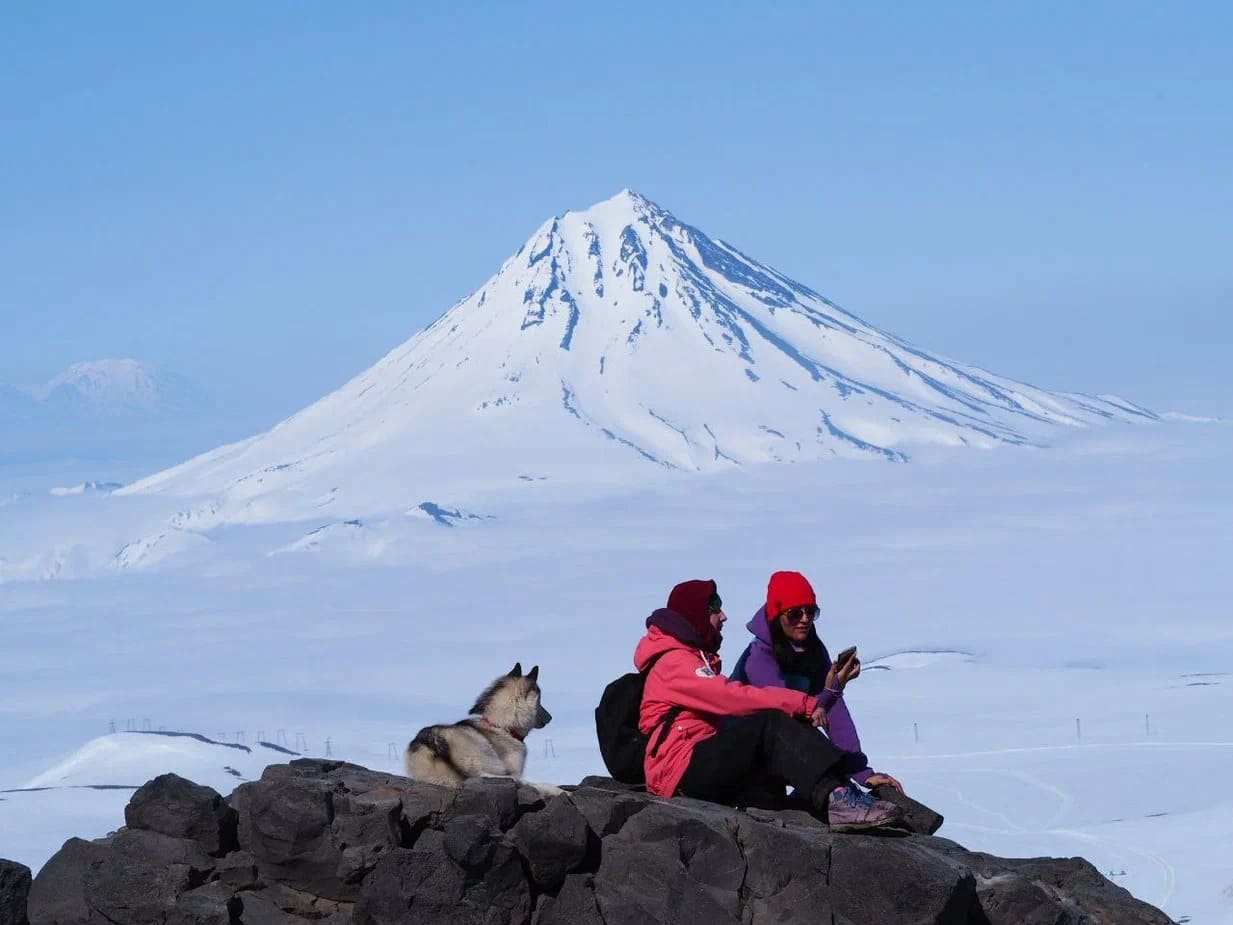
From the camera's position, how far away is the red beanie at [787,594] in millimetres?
7094

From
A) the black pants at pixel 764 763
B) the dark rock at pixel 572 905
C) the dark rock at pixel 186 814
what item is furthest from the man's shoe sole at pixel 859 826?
the dark rock at pixel 186 814

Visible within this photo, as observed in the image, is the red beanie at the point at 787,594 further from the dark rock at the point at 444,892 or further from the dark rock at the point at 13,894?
the dark rock at the point at 13,894

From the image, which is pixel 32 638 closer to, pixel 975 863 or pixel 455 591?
pixel 455 591

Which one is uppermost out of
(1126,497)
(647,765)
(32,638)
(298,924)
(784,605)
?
(1126,497)

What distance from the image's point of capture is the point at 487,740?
25.3 feet

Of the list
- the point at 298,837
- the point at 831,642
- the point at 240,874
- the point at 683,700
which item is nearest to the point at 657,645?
the point at 683,700

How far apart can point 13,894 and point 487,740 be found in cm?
214

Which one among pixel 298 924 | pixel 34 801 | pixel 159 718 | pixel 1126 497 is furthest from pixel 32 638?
pixel 298 924

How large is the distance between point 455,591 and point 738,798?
160790 millimetres

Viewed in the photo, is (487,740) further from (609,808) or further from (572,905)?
(572,905)

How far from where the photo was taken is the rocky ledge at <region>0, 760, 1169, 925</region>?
21.7ft

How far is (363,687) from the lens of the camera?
111m

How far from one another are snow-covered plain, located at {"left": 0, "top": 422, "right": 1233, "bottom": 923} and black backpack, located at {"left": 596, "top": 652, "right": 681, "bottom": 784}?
24.6 metres

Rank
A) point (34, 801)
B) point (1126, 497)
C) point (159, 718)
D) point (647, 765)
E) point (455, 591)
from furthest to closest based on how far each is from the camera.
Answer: point (1126, 497) → point (455, 591) → point (159, 718) → point (34, 801) → point (647, 765)
